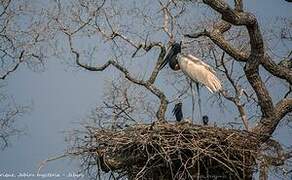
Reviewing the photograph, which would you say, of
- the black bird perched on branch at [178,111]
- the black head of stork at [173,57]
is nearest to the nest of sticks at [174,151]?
the black bird perched on branch at [178,111]

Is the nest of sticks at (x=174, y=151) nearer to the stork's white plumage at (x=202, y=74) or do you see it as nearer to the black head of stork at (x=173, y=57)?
the stork's white plumage at (x=202, y=74)

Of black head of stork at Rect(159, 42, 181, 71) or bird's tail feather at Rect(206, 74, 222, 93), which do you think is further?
black head of stork at Rect(159, 42, 181, 71)

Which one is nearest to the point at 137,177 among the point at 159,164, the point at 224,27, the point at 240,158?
the point at 159,164

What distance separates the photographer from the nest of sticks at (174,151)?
272 inches

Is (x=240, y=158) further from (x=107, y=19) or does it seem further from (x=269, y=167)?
(x=107, y=19)

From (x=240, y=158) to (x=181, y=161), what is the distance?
91 centimetres

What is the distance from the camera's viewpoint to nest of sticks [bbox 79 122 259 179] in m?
6.92

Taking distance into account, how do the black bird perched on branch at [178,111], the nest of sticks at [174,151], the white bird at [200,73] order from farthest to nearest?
the white bird at [200,73] → the black bird perched on branch at [178,111] → the nest of sticks at [174,151]

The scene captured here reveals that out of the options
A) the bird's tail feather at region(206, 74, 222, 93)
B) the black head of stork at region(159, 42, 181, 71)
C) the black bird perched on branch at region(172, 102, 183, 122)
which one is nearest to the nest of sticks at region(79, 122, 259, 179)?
the black bird perched on branch at region(172, 102, 183, 122)

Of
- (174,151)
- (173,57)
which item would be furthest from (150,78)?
(174,151)

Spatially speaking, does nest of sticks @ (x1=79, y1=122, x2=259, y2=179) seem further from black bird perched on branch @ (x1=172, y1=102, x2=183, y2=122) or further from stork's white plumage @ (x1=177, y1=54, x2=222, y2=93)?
stork's white plumage @ (x1=177, y1=54, x2=222, y2=93)

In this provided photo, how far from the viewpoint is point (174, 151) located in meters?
6.80

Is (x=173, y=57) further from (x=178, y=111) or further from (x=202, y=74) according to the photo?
(x=178, y=111)

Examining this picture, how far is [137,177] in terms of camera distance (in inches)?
282
